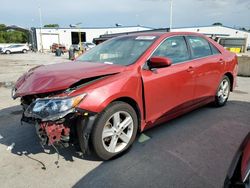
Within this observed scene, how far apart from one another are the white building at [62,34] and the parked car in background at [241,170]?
45.5 meters

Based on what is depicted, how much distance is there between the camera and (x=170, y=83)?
3410 mm

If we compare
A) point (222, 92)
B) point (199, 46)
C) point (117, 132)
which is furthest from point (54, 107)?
point (222, 92)

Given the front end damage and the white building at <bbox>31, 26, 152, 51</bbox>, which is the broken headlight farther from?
the white building at <bbox>31, 26, 152, 51</bbox>

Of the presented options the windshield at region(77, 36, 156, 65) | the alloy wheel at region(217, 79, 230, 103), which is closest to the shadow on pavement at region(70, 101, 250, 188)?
the alloy wheel at region(217, 79, 230, 103)

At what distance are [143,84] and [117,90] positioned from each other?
468 millimetres

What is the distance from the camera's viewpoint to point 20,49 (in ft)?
120

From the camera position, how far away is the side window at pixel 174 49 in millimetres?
3454

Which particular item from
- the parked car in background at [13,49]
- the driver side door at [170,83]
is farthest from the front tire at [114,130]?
the parked car in background at [13,49]

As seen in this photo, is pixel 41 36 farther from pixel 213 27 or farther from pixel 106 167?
pixel 106 167

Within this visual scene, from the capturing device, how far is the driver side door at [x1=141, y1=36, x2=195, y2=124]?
317cm

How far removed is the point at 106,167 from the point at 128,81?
1103 millimetres

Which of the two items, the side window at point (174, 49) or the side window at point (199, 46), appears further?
the side window at point (199, 46)

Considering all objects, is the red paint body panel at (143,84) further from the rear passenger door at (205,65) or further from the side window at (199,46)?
the side window at (199,46)

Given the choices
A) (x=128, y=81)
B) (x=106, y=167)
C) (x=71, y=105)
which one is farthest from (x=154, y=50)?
(x=106, y=167)
